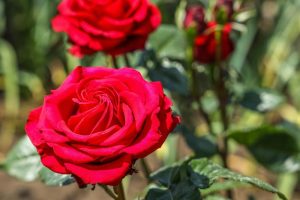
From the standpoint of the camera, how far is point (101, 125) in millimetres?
704

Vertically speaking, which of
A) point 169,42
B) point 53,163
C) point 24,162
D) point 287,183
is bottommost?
point 287,183

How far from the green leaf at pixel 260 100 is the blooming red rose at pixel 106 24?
0.36 m

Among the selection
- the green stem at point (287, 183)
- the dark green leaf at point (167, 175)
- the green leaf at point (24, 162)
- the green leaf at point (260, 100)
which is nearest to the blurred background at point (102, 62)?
the green stem at point (287, 183)

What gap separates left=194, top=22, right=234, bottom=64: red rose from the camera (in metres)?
1.13

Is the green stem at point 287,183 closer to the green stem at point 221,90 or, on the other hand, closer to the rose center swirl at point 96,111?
the green stem at point 221,90

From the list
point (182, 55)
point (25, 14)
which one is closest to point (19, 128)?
point (25, 14)

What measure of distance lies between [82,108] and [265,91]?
68cm

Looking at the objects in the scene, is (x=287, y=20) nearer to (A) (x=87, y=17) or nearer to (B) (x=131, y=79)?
(A) (x=87, y=17)

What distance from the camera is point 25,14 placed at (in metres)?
2.68

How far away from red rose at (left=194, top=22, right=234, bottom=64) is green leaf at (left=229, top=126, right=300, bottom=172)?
142 millimetres

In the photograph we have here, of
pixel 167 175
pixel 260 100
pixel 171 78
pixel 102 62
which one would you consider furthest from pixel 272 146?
pixel 102 62

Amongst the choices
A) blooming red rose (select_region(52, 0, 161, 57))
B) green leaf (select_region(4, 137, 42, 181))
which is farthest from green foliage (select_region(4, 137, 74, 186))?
blooming red rose (select_region(52, 0, 161, 57))

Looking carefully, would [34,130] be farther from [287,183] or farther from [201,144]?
[287,183]

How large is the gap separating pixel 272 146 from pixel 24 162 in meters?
0.49
